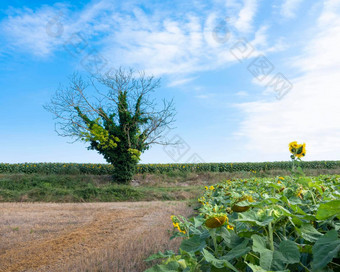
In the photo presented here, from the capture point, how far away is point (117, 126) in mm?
16125

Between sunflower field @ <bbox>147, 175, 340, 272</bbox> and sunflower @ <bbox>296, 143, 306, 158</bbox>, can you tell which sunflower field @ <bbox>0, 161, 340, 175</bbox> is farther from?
sunflower field @ <bbox>147, 175, 340, 272</bbox>

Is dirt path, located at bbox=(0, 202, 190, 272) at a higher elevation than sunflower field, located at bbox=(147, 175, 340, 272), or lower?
lower

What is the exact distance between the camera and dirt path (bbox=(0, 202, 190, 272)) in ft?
10.9

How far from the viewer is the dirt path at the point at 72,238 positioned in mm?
3318

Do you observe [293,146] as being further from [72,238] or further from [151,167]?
[151,167]

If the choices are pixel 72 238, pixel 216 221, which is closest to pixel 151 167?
pixel 72 238

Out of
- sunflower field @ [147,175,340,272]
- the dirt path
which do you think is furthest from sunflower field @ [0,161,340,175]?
sunflower field @ [147,175,340,272]

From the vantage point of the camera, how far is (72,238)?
15.0 ft

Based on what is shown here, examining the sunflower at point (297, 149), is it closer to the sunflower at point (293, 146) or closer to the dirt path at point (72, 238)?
the sunflower at point (293, 146)

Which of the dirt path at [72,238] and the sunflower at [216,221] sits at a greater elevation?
the sunflower at [216,221]

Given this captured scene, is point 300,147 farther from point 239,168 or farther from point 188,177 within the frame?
point 239,168

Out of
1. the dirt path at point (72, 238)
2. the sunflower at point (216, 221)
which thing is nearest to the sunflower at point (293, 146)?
the dirt path at point (72, 238)

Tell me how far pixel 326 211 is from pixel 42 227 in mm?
5834

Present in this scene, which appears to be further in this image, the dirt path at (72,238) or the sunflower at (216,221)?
the dirt path at (72,238)
